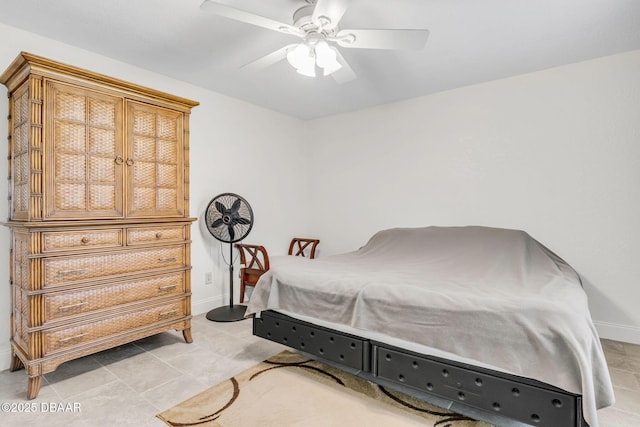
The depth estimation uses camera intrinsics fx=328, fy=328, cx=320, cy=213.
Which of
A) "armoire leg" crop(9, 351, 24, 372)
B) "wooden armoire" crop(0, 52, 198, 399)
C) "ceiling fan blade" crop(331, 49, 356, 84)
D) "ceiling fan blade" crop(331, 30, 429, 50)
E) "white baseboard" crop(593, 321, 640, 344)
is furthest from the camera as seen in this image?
"white baseboard" crop(593, 321, 640, 344)

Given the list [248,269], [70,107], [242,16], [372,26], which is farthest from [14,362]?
[372,26]

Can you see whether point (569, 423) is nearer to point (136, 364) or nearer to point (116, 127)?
point (136, 364)

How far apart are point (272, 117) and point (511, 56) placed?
2667mm

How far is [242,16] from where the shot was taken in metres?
1.74

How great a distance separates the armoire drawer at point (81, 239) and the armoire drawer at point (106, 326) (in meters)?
0.49

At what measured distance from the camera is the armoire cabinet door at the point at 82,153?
1987 millimetres

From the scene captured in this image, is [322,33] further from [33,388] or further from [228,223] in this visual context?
[33,388]

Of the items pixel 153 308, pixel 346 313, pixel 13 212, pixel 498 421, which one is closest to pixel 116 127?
pixel 13 212

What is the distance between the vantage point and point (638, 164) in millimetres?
2619

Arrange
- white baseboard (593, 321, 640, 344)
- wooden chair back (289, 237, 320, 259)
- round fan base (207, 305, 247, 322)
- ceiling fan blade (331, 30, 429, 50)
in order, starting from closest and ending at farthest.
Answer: ceiling fan blade (331, 30, 429, 50)
white baseboard (593, 321, 640, 344)
round fan base (207, 305, 247, 322)
wooden chair back (289, 237, 320, 259)

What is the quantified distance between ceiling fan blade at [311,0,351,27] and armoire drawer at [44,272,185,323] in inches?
81.3

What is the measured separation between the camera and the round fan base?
316cm

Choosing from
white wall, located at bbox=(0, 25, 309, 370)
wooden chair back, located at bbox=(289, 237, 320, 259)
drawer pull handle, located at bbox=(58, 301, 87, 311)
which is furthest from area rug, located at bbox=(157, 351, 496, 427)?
wooden chair back, located at bbox=(289, 237, 320, 259)

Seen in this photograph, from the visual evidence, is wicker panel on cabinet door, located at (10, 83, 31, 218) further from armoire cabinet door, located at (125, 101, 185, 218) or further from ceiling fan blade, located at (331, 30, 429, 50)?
ceiling fan blade, located at (331, 30, 429, 50)
